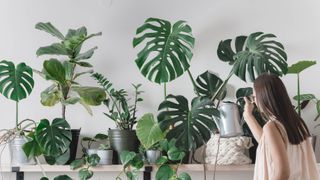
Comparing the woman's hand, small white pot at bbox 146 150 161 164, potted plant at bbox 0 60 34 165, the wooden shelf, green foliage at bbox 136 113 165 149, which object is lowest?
the wooden shelf

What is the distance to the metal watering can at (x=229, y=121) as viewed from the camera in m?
2.45

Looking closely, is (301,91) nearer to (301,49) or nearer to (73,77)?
(301,49)

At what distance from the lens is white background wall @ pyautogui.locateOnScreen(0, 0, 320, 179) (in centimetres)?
276

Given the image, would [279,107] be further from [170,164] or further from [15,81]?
[15,81]

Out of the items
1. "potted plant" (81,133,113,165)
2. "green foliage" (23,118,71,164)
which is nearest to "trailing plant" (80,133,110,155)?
"potted plant" (81,133,113,165)

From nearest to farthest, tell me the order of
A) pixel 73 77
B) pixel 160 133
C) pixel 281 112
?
pixel 281 112 → pixel 160 133 → pixel 73 77

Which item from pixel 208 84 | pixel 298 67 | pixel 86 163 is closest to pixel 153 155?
pixel 86 163

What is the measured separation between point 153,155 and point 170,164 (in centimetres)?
10

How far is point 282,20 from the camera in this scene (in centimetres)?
283

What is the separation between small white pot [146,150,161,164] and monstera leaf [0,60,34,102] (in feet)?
2.41

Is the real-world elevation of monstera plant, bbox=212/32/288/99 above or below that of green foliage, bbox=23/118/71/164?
above

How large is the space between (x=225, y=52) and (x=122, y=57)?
2.09ft

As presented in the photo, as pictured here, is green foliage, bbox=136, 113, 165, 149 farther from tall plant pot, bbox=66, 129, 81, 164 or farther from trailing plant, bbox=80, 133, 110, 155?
tall plant pot, bbox=66, 129, 81, 164

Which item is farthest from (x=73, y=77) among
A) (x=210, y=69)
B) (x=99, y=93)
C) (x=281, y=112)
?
(x=281, y=112)
